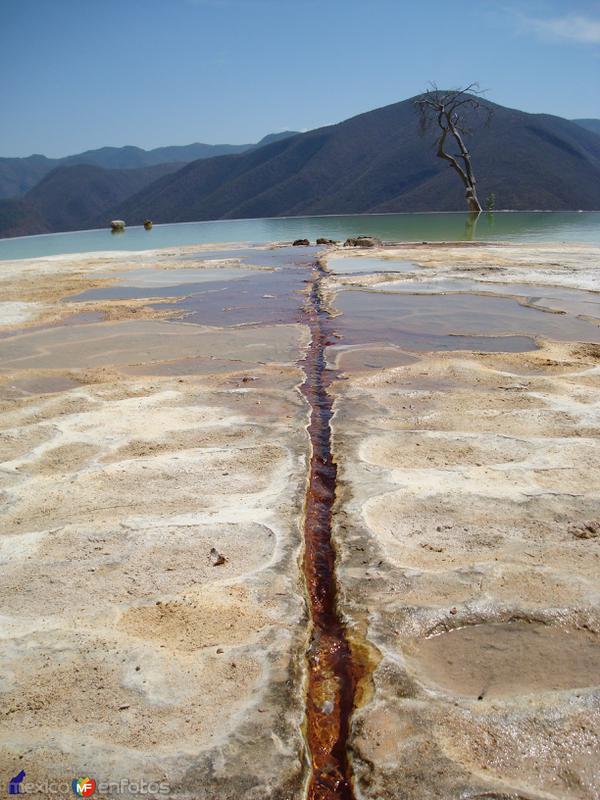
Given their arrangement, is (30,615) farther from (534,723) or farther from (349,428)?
(349,428)

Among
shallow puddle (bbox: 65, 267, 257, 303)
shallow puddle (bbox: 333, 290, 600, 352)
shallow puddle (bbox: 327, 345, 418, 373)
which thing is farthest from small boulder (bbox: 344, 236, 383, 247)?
shallow puddle (bbox: 327, 345, 418, 373)

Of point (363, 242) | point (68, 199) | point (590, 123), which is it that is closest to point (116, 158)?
point (68, 199)

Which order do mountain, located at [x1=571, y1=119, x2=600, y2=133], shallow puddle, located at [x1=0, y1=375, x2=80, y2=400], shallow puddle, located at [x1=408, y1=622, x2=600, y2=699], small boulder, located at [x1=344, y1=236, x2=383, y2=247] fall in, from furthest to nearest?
mountain, located at [x1=571, y1=119, x2=600, y2=133], small boulder, located at [x1=344, y1=236, x2=383, y2=247], shallow puddle, located at [x1=0, y1=375, x2=80, y2=400], shallow puddle, located at [x1=408, y1=622, x2=600, y2=699]

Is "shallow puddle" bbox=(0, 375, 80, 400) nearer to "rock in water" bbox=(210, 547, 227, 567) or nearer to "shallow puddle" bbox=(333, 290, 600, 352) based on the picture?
"shallow puddle" bbox=(333, 290, 600, 352)

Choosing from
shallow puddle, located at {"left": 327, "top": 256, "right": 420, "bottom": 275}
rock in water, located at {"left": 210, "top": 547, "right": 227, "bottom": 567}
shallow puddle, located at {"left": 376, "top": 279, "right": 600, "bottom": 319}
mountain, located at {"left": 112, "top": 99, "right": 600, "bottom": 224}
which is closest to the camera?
rock in water, located at {"left": 210, "top": 547, "right": 227, "bottom": 567}

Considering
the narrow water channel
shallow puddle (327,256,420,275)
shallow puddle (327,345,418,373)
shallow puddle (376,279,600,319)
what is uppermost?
shallow puddle (327,256,420,275)

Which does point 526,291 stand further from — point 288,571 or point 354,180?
point 354,180

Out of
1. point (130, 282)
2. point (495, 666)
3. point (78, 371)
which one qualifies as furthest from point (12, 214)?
point (495, 666)
